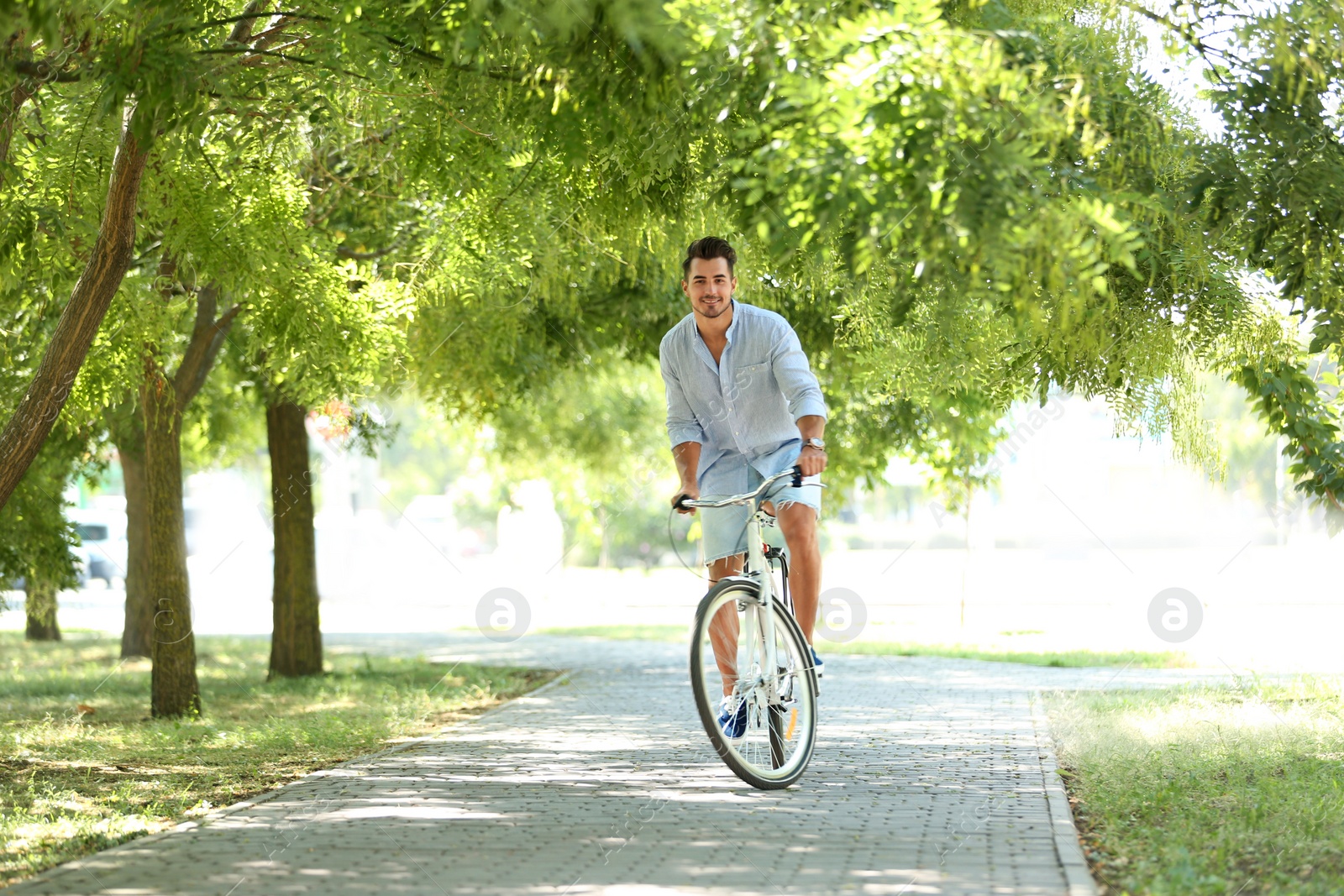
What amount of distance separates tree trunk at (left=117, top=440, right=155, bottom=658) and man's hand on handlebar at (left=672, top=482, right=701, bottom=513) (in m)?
10.8

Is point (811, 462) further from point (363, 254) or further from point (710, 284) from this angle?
point (363, 254)

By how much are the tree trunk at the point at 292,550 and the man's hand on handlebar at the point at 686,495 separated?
743 centimetres

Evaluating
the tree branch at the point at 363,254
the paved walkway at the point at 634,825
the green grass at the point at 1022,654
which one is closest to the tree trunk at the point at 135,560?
the green grass at the point at 1022,654

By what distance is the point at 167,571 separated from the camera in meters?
9.85

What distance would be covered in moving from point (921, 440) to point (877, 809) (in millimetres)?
8691

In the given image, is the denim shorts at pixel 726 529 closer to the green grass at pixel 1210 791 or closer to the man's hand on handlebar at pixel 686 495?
the man's hand on handlebar at pixel 686 495

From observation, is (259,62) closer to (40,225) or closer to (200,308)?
(40,225)

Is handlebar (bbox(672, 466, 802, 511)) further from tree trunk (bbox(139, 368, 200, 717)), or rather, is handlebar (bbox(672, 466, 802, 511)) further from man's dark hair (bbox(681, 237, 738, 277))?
tree trunk (bbox(139, 368, 200, 717))

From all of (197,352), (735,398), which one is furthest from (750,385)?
(197,352)

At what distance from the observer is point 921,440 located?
13.6 meters

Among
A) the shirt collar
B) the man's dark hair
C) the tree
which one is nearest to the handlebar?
the shirt collar

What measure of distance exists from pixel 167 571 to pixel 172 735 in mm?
1660

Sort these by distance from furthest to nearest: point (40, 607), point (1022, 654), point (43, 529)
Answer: point (40, 607) → point (1022, 654) → point (43, 529)

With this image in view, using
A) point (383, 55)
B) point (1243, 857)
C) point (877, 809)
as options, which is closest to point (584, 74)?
point (383, 55)
